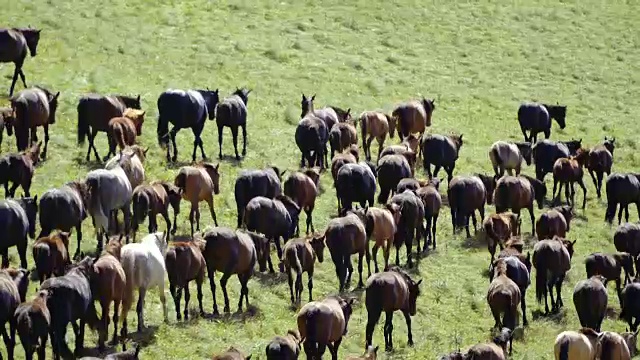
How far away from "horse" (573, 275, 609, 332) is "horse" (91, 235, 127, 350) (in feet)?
31.2

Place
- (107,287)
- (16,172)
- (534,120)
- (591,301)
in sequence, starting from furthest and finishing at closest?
(534,120) < (16,172) < (591,301) < (107,287)

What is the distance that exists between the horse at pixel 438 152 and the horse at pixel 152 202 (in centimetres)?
950

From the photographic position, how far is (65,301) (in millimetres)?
20422

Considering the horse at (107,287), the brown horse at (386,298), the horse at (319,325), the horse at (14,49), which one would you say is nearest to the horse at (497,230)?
the brown horse at (386,298)

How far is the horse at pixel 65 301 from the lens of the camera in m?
20.4

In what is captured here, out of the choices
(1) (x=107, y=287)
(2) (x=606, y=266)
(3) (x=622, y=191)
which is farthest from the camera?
(3) (x=622, y=191)

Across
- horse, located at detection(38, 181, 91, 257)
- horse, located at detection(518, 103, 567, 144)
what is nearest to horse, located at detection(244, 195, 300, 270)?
horse, located at detection(38, 181, 91, 257)

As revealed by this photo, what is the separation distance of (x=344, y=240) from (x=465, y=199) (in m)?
6.09

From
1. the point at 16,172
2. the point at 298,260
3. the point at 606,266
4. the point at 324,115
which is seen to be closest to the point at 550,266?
the point at 606,266

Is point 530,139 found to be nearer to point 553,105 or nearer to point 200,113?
point 553,105

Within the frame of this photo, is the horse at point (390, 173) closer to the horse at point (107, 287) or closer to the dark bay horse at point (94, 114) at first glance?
the dark bay horse at point (94, 114)

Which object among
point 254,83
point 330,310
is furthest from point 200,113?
point 330,310

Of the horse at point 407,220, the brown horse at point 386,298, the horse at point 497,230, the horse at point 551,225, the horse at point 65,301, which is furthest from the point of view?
the horse at point 551,225

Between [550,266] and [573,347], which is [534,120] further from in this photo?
[573,347]
